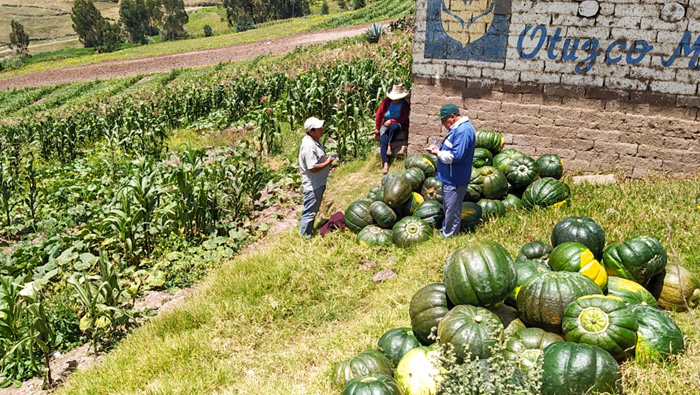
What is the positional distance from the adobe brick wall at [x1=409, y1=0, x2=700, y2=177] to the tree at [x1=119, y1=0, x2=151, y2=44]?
294 feet

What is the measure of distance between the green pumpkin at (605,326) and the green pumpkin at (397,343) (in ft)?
4.43

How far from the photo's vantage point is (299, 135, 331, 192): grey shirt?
23.7 feet

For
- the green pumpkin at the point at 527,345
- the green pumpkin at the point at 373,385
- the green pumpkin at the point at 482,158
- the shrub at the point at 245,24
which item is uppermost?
the shrub at the point at 245,24

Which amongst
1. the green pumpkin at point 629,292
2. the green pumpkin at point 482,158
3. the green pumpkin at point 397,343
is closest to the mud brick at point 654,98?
the green pumpkin at point 482,158

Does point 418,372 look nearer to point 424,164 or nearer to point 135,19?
point 424,164

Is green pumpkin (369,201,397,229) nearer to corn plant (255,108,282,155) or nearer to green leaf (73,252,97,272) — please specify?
green leaf (73,252,97,272)

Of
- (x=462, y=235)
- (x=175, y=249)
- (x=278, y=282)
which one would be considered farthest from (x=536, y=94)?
(x=175, y=249)

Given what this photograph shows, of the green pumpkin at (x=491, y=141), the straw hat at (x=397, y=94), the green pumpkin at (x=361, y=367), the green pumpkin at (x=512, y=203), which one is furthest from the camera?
the straw hat at (x=397, y=94)

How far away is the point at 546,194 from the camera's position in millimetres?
7270

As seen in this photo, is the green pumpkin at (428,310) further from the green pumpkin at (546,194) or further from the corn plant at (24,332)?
the corn plant at (24,332)

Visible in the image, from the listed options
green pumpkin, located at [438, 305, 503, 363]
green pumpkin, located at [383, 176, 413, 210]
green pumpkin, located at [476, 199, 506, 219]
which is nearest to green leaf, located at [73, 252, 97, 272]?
green pumpkin, located at [383, 176, 413, 210]

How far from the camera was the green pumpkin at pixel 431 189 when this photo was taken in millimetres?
7857

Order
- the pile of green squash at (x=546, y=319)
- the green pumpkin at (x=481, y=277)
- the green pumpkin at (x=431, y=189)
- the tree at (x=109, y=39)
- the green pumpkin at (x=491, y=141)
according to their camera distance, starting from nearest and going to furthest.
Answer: the pile of green squash at (x=546, y=319) → the green pumpkin at (x=481, y=277) → the green pumpkin at (x=431, y=189) → the green pumpkin at (x=491, y=141) → the tree at (x=109, y=39)

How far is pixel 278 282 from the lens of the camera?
659 centimetres
